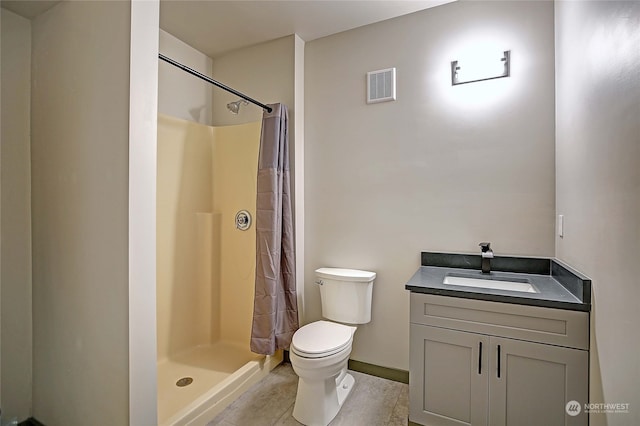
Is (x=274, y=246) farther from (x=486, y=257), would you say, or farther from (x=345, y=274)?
(x=486, y=257)

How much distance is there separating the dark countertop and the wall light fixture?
1113mm

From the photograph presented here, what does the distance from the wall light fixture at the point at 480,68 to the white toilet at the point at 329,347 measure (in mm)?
1419

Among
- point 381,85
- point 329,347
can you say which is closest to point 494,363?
point 329,347

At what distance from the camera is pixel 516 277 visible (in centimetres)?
178

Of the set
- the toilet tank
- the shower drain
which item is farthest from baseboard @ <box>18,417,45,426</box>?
the toilet tank

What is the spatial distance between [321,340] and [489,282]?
104cm

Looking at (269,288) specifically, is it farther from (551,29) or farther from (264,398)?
(551,29)

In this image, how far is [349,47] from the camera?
2340 millimetres

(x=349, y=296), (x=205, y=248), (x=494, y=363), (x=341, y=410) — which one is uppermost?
(x=205, y=248)

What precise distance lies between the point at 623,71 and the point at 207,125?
2.69 meters

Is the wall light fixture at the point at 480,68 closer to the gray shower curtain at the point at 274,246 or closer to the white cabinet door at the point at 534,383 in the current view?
the gray shower curtain at the point at 274,246

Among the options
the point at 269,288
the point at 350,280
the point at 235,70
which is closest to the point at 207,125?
the point at 235,70

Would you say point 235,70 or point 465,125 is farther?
point 235,70

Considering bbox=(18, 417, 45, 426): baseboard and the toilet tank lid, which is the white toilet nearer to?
the toilet tank lid
